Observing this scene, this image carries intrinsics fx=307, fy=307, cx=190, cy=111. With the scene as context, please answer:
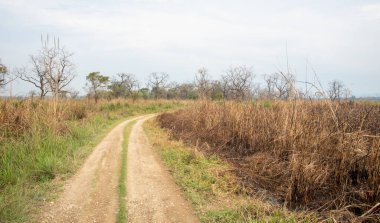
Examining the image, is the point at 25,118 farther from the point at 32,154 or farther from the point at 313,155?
the point at 313,155

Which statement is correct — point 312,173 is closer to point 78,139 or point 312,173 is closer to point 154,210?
point 154,210

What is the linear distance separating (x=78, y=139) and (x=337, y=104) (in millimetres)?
9416

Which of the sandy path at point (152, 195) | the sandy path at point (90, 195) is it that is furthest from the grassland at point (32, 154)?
the sandy path at point (152, 195)

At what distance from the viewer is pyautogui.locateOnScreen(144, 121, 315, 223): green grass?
5230 mm

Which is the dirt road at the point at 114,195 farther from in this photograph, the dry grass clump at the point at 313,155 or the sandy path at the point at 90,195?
the dry grass clump at the point at 313,155

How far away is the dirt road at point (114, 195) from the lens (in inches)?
215

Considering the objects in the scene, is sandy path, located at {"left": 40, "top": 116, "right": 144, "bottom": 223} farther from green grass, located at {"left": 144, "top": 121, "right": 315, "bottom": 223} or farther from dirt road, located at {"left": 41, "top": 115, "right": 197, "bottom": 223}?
green grass, located at {"left": 144, "top": 121, "right": 315, "bottom": 223}

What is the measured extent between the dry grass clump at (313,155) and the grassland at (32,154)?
4.54 meters

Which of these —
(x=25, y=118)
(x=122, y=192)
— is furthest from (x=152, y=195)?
(x=25, y=118)

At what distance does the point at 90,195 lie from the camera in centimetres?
648

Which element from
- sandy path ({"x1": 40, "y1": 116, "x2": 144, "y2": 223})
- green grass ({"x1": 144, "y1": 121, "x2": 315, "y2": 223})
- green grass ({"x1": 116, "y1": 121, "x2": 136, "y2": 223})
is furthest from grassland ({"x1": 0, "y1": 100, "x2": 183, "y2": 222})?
green grass ({"x1": 144, "y1": 121, "x2": 315, "y2": 223})

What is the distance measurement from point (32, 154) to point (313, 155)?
23.2ft

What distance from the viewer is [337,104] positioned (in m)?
7.05

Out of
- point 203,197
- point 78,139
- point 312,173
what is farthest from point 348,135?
point 78,139
